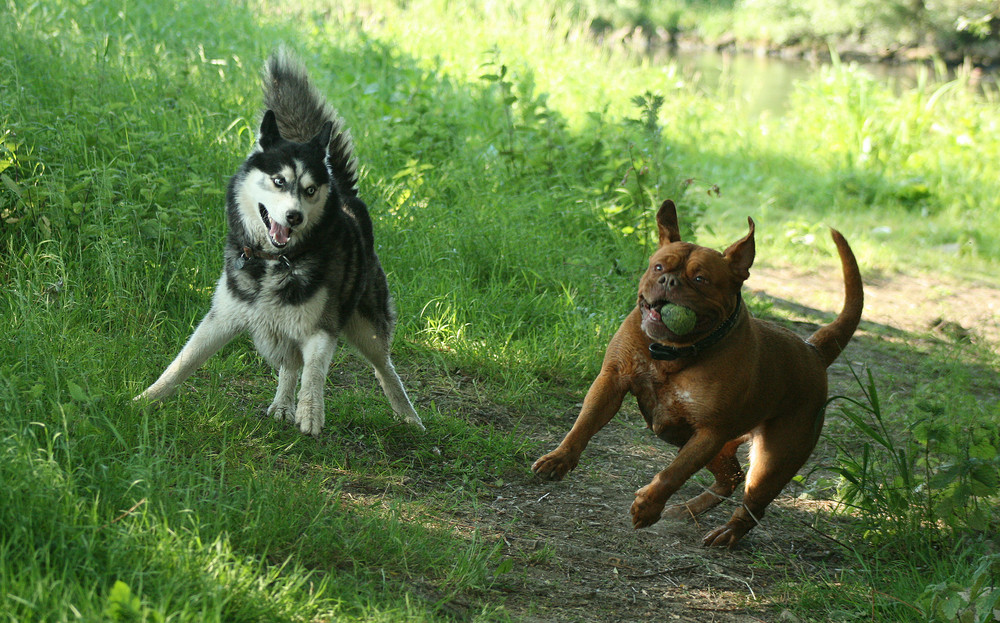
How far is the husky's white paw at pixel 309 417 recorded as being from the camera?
131 inches

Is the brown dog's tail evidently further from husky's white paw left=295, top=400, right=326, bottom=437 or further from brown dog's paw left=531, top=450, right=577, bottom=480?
husky's white paw left=295, top=400, right=326, bottom=437

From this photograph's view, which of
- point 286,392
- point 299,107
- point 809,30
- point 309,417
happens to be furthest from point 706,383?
point 809,30

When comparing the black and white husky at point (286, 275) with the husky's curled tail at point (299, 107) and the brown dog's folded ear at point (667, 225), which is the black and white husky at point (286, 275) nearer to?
the husky's curled tail at point (299, 107)

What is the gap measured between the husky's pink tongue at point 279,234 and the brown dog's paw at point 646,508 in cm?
170

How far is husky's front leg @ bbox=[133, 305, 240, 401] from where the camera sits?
11.1ft

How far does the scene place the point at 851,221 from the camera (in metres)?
9.16

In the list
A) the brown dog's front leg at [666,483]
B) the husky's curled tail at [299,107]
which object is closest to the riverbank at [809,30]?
the husky's curled tail at [299,107]

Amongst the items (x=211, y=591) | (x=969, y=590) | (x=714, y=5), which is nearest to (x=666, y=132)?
(x=969, y=590)

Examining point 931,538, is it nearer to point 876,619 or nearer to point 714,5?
point 876,619

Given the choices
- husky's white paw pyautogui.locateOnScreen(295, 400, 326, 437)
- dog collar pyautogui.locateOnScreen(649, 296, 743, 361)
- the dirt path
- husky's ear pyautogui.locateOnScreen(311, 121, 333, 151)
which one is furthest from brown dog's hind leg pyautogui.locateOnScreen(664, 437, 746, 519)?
husky's ear pyautogui.locateOnScreen(311, 121, 333, 151)

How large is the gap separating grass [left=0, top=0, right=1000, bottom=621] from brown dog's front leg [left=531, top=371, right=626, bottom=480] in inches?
14.7

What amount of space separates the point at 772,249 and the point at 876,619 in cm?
588

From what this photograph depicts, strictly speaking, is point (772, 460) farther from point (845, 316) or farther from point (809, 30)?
point (809, 30)

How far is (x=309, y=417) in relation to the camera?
3338 mm
